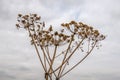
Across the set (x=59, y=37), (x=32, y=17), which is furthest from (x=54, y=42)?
(x=32, y=17)

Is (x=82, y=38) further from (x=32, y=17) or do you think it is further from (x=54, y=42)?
(x=32, y=17)

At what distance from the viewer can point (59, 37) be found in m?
28.8

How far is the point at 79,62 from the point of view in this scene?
1171 inches

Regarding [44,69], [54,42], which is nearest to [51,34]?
[54,42]

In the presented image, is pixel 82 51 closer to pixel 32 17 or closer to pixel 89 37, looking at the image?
pixel 89 37

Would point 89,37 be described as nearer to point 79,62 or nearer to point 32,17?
point 79,62

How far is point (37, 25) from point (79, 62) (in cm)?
423

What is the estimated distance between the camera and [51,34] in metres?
29.0

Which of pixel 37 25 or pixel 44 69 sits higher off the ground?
pixel 37 25

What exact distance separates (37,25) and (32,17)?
73 centimetres

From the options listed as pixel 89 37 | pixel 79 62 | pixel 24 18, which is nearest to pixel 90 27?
pixel 89 37

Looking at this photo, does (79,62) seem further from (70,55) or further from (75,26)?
(75,26)

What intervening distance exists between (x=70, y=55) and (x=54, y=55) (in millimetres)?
1207

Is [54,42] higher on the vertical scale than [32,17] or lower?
lower
